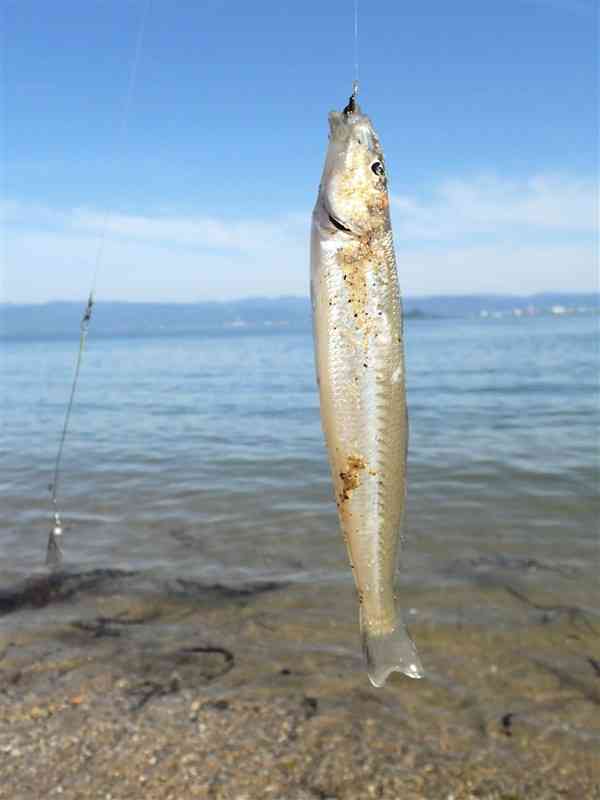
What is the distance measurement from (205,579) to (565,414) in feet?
53.0

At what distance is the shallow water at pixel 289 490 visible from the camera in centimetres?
977

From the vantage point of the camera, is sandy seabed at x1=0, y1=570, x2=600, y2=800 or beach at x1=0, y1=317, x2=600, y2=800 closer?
sandy seabed at x1=0, y1=570, x2=600, y2=800

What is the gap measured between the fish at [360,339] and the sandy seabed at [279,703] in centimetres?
291

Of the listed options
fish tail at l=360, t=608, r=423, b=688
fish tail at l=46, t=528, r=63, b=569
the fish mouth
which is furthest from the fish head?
fish tail at l=46, t=528, r=63, b=569

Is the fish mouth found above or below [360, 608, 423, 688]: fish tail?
above

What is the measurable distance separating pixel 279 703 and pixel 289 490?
777 centimetres

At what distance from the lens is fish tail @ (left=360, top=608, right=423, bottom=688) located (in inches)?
139

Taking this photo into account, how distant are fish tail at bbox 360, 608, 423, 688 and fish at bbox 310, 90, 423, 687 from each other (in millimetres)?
400

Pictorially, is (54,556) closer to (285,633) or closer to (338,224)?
(285,633)

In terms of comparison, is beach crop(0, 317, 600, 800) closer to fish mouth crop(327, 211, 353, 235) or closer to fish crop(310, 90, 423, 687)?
fish crop(310, 90, 423, 687)

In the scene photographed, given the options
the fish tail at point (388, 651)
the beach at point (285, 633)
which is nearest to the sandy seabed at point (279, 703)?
the beach at point (285, 633)

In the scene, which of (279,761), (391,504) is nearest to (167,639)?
(279,761)

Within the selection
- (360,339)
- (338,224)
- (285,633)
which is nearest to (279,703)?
(285,633)

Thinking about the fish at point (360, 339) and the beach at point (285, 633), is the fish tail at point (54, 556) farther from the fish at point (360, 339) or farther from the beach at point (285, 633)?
the fish at point (360, 339)
